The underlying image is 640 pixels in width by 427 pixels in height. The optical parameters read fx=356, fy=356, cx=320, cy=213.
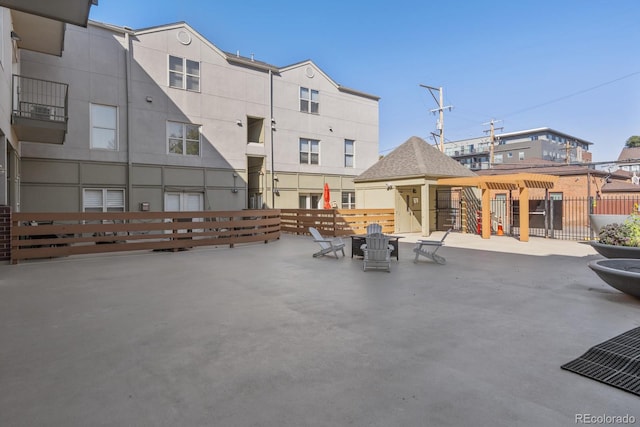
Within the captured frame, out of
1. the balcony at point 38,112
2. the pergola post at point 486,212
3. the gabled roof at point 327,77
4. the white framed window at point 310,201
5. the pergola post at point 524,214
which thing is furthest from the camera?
the white framed window at point 310,201

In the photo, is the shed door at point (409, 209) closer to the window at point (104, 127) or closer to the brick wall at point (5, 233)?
the window at point (104, 127)

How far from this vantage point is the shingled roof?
16.9 m

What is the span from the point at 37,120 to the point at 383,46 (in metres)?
20.3

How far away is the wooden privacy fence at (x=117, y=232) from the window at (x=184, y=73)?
734 centimetres

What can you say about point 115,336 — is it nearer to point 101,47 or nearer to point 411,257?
point 411,257

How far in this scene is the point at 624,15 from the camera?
57.0ft

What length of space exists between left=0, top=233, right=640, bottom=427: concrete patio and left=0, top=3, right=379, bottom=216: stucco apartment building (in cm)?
679

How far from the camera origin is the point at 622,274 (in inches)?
204

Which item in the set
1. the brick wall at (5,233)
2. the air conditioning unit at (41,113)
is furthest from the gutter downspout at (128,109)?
the brick wall at (5,233)

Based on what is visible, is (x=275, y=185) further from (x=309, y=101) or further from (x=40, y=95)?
(x=40, y=95)

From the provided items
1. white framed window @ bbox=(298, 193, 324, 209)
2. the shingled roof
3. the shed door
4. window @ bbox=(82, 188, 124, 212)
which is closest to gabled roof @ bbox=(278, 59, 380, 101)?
the shingled roof

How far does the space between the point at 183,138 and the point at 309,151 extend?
23.5 feet

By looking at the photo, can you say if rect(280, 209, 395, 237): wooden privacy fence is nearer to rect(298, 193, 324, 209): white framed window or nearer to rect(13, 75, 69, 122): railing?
rect(298, 193, 324, 209): white framed window

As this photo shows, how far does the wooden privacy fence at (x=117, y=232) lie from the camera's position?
9234 mm
